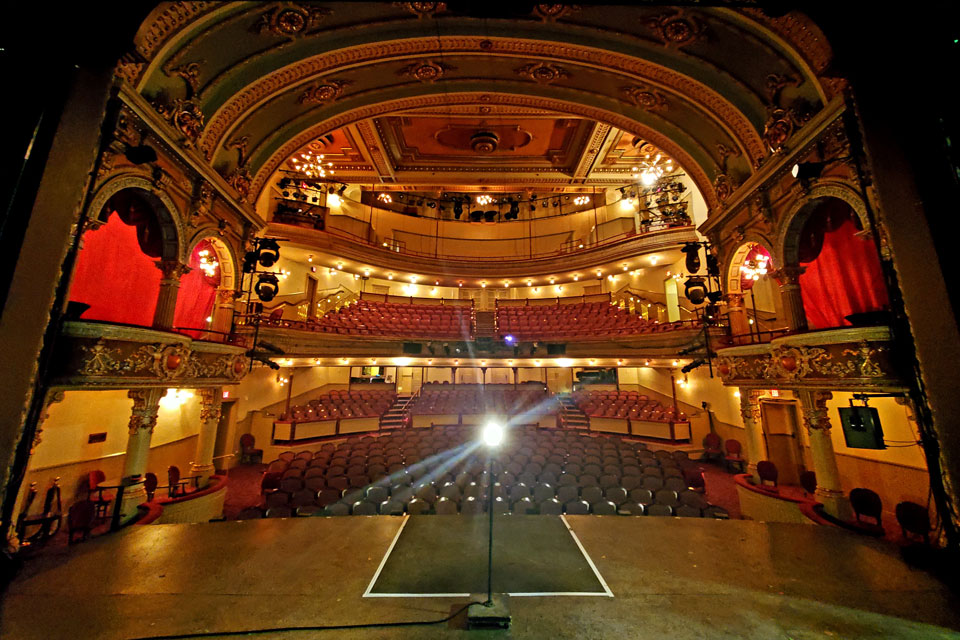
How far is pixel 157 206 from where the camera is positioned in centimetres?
563

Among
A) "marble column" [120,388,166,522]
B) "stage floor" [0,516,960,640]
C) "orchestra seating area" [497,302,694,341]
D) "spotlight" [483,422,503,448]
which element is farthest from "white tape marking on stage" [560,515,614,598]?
"orchestra seating area" [497,302,694,341]

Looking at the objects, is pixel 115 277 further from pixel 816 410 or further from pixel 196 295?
pixel 816 410

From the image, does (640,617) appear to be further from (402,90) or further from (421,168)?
(421,168)

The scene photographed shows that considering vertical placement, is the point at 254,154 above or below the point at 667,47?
below

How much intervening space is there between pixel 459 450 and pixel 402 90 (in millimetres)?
8735

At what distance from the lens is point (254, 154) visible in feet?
24.9

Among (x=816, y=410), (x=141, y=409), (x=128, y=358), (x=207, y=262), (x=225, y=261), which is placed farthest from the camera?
(x=207, y=262)

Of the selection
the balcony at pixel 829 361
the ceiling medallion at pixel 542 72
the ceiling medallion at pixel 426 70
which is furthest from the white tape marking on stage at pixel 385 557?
the ceiling medallion at pixel 542 72

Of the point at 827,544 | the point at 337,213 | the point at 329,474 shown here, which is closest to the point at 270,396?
the point at 329,474

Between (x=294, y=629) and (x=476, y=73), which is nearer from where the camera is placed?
(x=294, y=629)

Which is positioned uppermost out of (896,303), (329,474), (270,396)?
(896,303)

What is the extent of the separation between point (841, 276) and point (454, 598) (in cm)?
776

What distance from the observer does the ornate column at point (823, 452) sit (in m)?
5.31

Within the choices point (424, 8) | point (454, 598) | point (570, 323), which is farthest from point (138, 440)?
point (570, 323)
